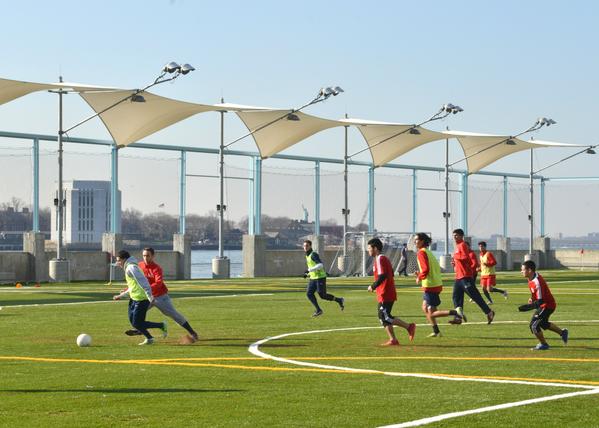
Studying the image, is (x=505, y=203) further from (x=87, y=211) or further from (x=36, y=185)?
(x=36, y=185)

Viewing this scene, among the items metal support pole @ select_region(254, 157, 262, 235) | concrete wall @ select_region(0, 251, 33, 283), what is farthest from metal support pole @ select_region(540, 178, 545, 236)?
concrete wall @ select_region(0, 251, 33, 283)

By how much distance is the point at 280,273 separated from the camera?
60656 mm

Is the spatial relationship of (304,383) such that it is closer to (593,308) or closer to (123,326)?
(123,326)

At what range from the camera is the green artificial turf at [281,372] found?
11.1m

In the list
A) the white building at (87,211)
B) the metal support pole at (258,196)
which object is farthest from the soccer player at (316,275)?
the metal support pole at (258,196)

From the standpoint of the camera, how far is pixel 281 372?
14.7m

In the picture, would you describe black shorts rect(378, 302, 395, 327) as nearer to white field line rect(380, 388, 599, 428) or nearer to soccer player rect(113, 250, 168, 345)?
soccer player rect(113, 250, 168, 345)

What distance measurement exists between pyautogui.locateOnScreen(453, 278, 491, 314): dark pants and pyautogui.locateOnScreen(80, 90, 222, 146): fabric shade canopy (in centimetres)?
2517

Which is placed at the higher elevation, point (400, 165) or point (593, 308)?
point (400, 165)

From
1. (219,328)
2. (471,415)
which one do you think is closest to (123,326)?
(219,328)

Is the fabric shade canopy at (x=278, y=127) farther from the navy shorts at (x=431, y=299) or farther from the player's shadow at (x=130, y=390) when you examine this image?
the player's shadow at (x=130, y=390)

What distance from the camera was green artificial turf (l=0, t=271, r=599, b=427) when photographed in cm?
1111

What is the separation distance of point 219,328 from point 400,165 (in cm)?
4807

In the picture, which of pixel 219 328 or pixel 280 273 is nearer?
pixel 219 328
